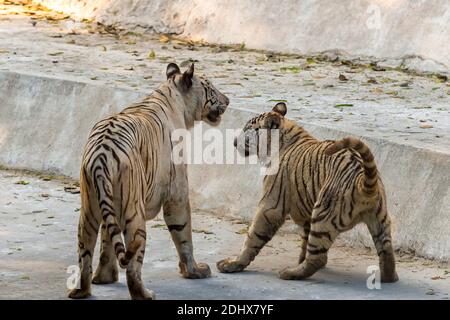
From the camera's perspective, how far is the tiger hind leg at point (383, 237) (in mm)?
7457

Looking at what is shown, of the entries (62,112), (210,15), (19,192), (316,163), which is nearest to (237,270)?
(316,163)

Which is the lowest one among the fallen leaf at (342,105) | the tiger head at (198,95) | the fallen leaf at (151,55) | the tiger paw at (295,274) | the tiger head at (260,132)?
the tiger paw at (295,274)

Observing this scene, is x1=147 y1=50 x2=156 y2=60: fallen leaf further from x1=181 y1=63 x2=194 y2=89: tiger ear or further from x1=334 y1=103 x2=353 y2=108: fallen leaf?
x1=181 y1=63 x2=194 y2=89: tiger ear

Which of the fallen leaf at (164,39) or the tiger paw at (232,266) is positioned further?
the fallen leaf at (164,39)

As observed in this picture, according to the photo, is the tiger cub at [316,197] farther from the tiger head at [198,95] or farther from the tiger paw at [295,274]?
the tiger head at [198,95]

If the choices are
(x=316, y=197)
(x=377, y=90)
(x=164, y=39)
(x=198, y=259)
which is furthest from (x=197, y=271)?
(x=164, y=39)

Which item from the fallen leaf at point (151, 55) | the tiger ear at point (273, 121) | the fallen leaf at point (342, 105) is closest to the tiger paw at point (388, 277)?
the tiger ear at point (273, 121)

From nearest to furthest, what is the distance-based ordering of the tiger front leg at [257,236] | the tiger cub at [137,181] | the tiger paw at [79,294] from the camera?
the tiger cub at [137,181], the tiger paw at [79,294], the tiger front leg at [257,236]

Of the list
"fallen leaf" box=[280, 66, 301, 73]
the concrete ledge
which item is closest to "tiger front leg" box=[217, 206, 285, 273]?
the concrete ledge

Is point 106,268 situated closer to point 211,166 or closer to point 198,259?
point 198,259

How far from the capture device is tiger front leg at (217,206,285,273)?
7891 millimetres

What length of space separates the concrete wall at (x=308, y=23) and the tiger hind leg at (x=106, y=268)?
6148 mm

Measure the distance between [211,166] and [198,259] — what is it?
5.90ft
